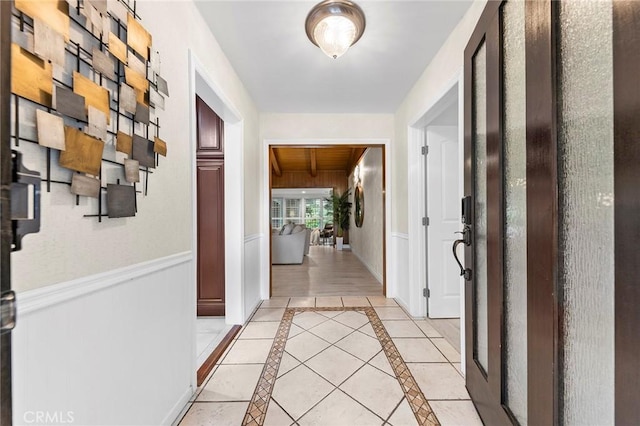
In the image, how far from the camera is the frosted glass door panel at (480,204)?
1.31 meters

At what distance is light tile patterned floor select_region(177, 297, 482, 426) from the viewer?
1.37m

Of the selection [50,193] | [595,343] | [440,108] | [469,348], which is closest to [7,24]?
[50,193]

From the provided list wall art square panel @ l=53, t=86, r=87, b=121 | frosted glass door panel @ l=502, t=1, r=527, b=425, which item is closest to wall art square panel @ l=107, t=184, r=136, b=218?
wall art square panel @ l=53, t=86, r=87, b=121

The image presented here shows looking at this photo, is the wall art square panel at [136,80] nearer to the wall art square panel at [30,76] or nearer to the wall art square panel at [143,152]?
the wall art square panel at [143,152]

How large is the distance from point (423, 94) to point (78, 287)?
2.68 m

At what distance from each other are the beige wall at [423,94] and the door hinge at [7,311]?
88.3 inches

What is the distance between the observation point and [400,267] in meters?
3.17

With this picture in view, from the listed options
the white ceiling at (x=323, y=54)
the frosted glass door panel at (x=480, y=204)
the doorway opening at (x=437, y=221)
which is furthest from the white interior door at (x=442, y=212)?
the frosted glass door panel at (x=480, y=204)

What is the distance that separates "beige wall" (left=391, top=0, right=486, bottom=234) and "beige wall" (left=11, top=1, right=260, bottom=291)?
1697 millimetres

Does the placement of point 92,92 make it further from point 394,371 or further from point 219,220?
point 394,371

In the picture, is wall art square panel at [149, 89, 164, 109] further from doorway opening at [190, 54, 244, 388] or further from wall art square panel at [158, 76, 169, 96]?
doorway opening at [190, 54, 244, 388]

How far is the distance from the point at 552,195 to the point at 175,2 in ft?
6.26

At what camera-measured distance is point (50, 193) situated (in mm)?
736

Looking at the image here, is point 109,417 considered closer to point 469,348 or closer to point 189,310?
point 189,310
